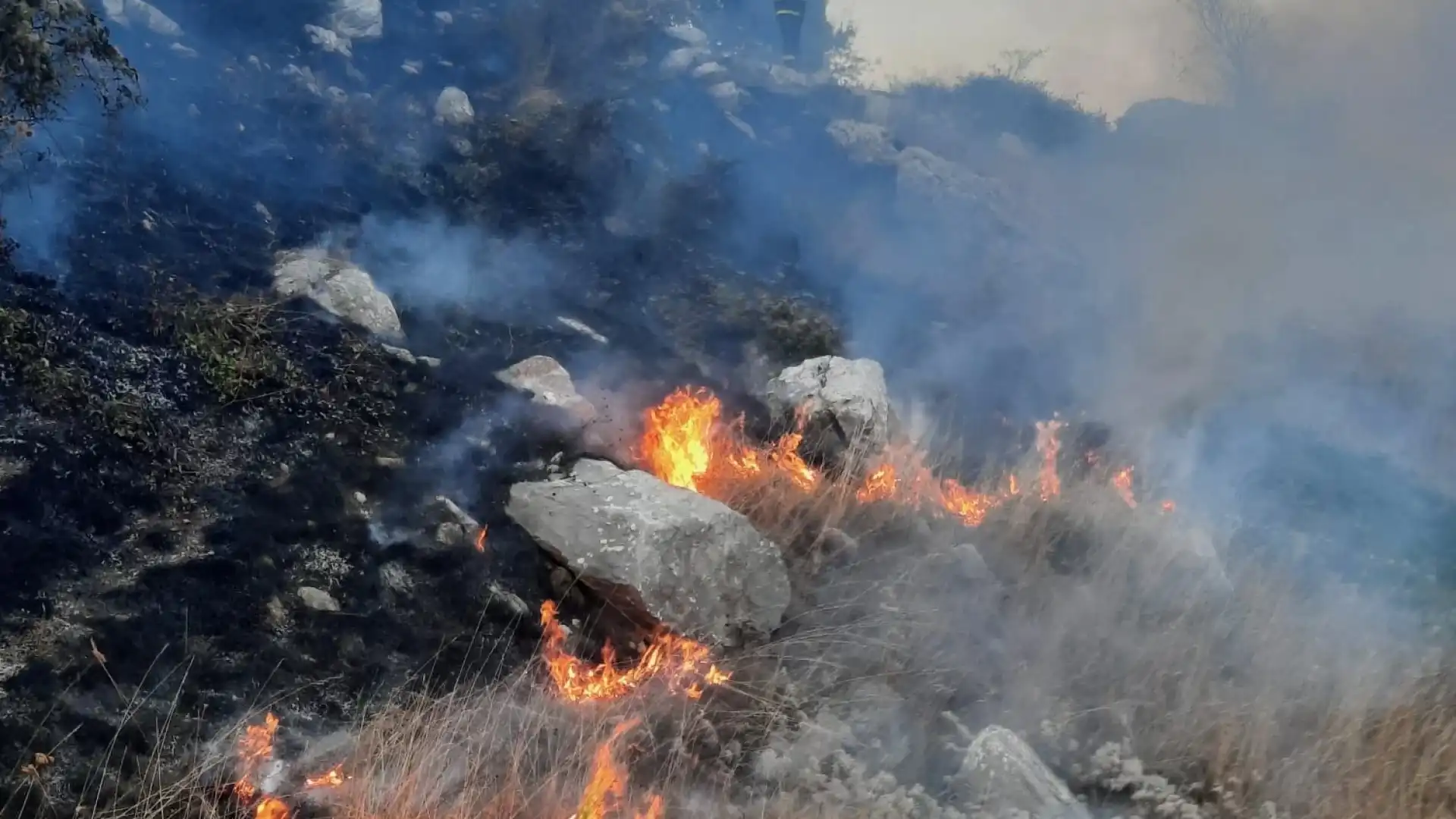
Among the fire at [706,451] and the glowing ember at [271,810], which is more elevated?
the fire at [706,451]

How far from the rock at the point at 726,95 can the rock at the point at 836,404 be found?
4.73 m

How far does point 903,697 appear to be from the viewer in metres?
4.10

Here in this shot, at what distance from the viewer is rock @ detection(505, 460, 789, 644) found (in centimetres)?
414

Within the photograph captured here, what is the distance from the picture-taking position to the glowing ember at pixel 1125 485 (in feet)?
20.8

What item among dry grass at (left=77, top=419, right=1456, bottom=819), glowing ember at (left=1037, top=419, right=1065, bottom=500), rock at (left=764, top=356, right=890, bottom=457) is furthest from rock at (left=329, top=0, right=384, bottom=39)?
glowing ember at (left=1037, top=419, right=1065, bottom=500)

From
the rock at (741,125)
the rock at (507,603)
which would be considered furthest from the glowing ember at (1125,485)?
the rock at (741,125)

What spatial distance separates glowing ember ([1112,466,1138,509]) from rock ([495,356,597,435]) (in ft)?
12.0

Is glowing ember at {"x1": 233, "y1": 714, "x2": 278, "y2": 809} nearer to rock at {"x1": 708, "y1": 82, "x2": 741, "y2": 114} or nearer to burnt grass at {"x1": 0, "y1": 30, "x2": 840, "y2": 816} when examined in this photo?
burnt grass at {"x1": 0, "y1": 30, "x2": 840, "y2": 816}

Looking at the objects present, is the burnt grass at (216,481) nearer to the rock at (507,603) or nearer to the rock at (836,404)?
the rock at (507,603)

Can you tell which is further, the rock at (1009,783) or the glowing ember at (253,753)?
the rock at (1009,783)

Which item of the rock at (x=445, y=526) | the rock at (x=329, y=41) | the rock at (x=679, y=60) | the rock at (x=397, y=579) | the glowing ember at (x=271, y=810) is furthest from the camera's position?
the rock at (x=679, y=60)

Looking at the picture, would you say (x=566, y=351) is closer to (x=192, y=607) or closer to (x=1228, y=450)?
(x=192, y=607)

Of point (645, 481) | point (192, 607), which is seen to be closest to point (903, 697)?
point (645, 481)

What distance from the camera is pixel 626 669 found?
404cm
